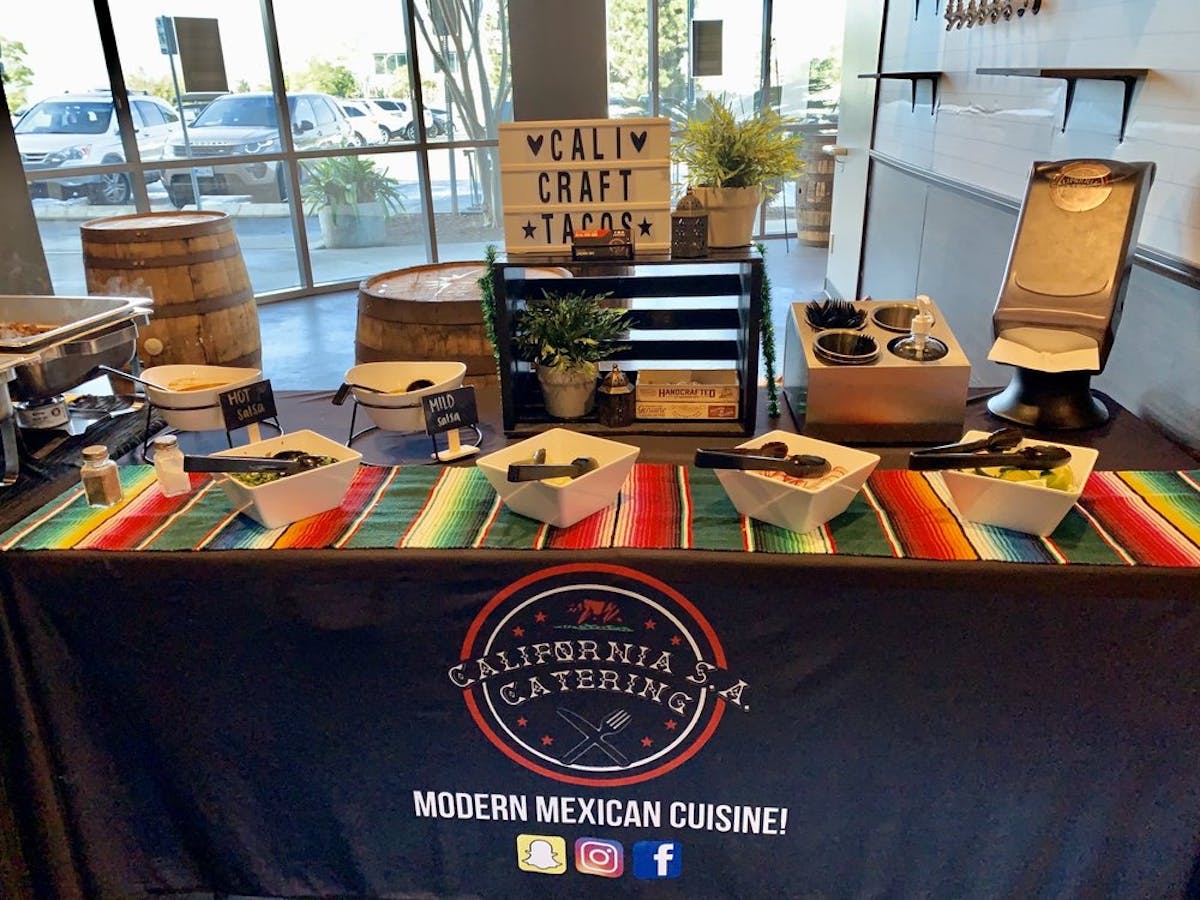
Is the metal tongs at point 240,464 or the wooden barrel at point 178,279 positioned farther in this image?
the wooden barrel at point 178,279

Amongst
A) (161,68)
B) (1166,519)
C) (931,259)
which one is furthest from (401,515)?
(161,68)

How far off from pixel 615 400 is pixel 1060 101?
1.61 m

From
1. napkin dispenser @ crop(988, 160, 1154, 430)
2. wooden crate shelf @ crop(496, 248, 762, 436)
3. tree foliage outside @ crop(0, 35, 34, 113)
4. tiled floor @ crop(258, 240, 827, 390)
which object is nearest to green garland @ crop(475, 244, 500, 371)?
wooden crate shelf @ crop(496, 248, 762, 436)

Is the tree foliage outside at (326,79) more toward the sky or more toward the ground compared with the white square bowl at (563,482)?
more toward the sky

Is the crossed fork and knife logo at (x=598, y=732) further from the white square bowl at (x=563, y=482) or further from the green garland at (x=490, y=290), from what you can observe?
the green garland at (x=490, y=290)

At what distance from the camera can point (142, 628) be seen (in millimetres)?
1227

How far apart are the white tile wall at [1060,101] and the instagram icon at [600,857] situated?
1.56 metres

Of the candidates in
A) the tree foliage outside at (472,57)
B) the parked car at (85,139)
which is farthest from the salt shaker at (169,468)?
the tree foliage outside at (472,57)

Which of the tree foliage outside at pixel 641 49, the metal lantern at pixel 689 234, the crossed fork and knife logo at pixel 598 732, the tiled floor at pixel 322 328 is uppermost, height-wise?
the tree foliage outside at pixel 641 49

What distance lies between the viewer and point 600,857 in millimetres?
1312

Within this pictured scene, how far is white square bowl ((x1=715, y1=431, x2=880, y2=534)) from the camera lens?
118cm

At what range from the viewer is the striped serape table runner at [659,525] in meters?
1.17

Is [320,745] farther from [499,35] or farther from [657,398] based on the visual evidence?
[499,35]

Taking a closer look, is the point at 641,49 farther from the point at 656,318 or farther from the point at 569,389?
the point at 569,389
